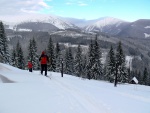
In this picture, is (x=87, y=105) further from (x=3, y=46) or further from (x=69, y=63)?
(x=69, y=63)

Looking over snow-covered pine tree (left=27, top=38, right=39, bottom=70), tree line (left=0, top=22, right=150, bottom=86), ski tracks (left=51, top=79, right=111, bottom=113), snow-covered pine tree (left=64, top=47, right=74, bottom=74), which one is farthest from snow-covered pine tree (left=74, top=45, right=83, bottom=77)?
ski tracks (left=51, top=79, right=111, bottom=113)

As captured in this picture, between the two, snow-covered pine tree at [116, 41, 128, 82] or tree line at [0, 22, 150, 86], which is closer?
snow-covered pine tree at [116, 41, 128, 82]

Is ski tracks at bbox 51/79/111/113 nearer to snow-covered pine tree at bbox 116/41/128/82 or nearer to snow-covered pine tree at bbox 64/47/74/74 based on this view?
snow-covered pine tree at bbox 116/41/128/82

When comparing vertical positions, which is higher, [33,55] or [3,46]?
[3,46]

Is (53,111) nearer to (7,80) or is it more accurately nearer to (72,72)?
(7,80)

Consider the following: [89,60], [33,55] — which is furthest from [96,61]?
[33,55]

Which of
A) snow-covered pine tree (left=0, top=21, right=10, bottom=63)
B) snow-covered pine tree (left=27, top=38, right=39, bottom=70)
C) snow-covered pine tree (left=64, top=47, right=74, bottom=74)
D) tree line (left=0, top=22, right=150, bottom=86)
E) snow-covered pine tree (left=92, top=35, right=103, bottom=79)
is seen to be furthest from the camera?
snow-covered pine tree (left=64, top=47, right=74, bottom=74)

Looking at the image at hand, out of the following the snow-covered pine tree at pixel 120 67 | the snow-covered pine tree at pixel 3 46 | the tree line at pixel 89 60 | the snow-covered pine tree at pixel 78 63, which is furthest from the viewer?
the snow-covered pine tree at pixel 78 63

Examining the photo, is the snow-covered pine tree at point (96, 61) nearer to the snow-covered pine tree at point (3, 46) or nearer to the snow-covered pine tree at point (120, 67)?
the snow-covered pine tree at point (120, 67)

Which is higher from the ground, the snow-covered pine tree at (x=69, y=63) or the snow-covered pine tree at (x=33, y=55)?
the snow-covered pine tree at (x=33, y=55)

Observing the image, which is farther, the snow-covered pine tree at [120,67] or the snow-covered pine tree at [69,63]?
the snow-covered pine tree at [69,63]

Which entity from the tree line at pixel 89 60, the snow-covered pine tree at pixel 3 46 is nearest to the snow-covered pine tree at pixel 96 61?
the tree line at pixel 89 60

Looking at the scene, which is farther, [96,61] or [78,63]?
[78,63]

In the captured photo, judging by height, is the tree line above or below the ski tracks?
below
